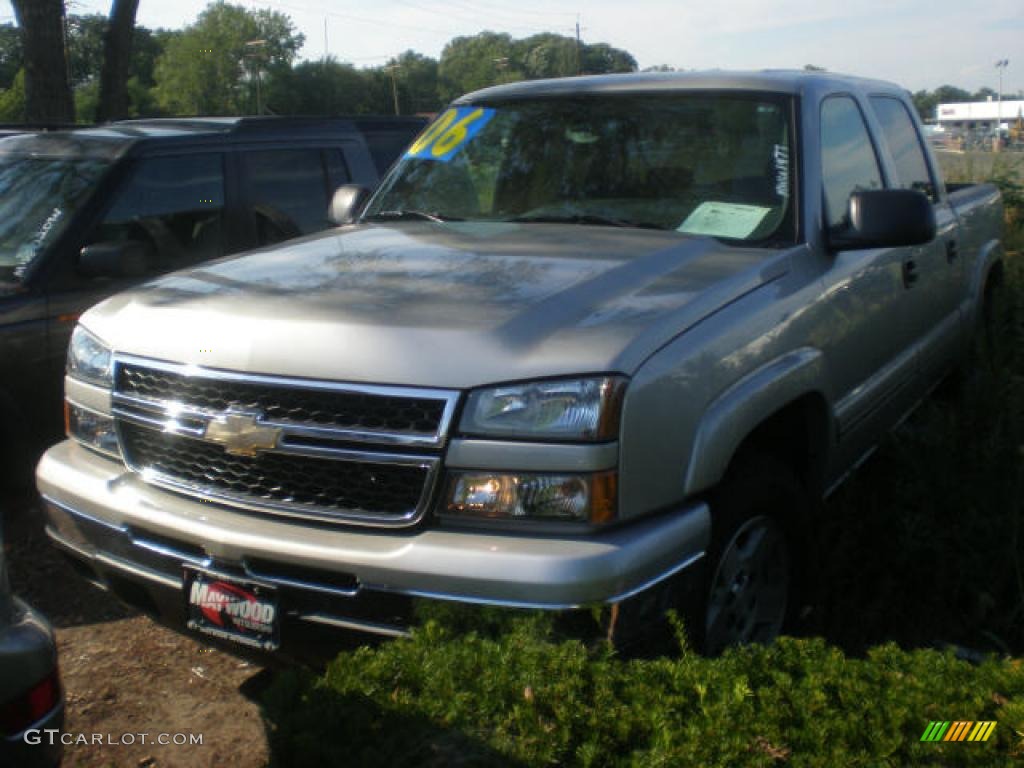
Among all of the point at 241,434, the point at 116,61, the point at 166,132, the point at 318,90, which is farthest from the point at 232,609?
the point at 318,90

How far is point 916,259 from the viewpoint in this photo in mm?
4535

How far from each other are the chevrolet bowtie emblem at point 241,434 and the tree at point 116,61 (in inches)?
387

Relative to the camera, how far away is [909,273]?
4402 mm

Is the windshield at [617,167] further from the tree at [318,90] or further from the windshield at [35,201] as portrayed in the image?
the tree at [318,90]

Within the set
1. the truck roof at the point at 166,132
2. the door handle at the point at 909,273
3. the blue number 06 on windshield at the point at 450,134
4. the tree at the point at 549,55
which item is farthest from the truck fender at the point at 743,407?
the tree at the point at 549,55

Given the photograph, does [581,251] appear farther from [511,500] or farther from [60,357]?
[60,357]

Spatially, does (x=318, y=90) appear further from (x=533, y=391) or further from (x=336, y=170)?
(x=533, y=391)

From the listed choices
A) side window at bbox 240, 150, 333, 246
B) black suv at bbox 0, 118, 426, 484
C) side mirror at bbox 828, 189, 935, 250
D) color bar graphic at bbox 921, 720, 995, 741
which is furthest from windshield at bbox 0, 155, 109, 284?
color bar graphic at bbox 921, 720, 995, 741

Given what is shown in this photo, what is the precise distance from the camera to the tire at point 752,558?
115 inches

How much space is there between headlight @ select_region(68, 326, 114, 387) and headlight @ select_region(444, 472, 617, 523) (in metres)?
1.20

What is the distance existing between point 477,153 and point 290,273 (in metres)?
1.32

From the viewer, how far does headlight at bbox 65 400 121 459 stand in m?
3.21

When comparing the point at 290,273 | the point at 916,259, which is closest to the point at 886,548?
the point at 916,259

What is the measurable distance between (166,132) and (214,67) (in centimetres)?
9198
